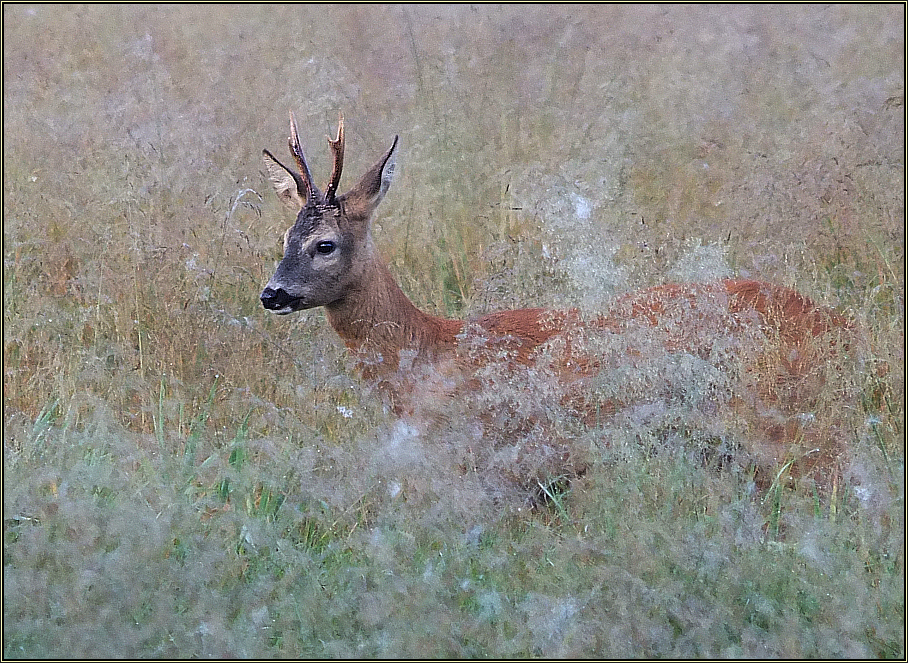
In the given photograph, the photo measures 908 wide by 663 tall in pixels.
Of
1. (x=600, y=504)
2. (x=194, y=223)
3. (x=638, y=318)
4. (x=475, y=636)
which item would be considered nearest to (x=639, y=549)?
(x=600, y=504)

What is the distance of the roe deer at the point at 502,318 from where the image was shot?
12.2ft

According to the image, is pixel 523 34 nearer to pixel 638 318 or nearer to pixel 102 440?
pixel 638 318

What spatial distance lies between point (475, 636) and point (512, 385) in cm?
114

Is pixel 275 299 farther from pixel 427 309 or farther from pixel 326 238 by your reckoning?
pixel 427 309

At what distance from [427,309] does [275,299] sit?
1325 millimetres

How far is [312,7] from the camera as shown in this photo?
785 centimetres

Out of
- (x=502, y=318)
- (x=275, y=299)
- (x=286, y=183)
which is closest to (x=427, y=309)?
(x=502, y=318)

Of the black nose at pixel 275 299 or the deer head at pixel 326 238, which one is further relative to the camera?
the deer head at pixel 326 238

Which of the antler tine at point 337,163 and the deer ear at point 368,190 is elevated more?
the antler tine at point 337,163

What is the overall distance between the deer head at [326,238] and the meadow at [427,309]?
0.87ft

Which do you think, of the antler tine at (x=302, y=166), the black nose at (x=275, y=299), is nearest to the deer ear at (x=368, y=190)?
the antler tine at (x=302, y=166)

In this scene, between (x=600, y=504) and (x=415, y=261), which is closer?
(x=600, y=504)

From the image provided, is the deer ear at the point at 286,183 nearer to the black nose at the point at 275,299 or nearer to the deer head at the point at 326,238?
the deer head at the point at 326,238

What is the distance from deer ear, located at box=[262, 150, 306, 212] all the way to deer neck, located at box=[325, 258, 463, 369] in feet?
1.36
